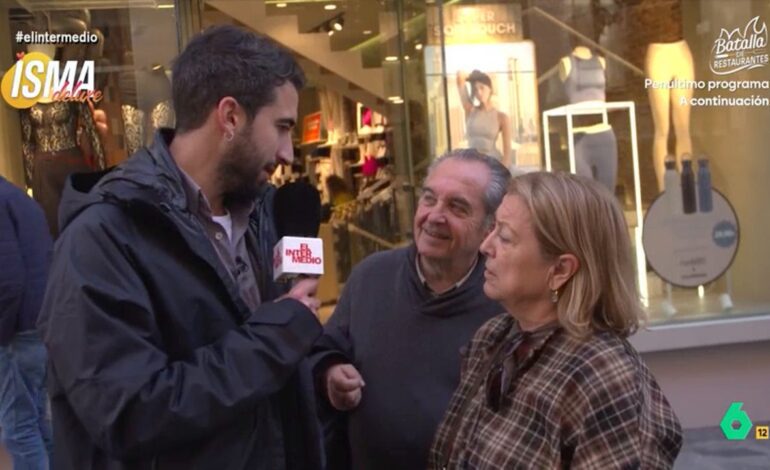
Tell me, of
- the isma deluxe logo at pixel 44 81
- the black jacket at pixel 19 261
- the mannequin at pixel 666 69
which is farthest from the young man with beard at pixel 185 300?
the mannequin at pixel 666 69

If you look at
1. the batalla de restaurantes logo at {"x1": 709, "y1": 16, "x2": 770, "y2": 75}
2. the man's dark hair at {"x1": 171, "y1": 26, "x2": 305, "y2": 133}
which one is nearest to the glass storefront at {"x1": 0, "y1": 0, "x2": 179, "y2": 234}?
the batalla de restaurantes logo at {"x1": 709, "y1": 16, "x2": 770, "y2": 75}

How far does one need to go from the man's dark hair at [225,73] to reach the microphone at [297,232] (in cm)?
31

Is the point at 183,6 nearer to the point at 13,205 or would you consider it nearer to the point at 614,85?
the point at 13,205

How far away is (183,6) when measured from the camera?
7.34 m

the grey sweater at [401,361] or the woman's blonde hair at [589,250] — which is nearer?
the woman's blonde hair at [589,250]

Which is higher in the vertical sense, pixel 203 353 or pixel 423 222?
A: pixel 423 222

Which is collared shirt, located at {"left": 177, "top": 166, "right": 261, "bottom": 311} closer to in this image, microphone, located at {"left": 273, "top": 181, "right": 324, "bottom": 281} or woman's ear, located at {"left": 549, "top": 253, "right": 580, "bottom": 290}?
microphone, located at {"left": 273, "top": 181, "right": 324, "bottom": 281}

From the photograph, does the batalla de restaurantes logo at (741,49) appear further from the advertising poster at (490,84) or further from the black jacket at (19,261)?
the black jacket at (19,261)

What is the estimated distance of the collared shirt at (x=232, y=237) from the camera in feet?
8.23

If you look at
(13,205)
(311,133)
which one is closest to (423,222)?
(13,205)

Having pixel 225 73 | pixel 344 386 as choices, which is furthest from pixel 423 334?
pixel 225 73

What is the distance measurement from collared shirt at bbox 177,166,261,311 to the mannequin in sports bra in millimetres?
5035

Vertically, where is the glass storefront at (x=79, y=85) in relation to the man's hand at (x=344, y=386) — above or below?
above

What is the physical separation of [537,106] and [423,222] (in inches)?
185
